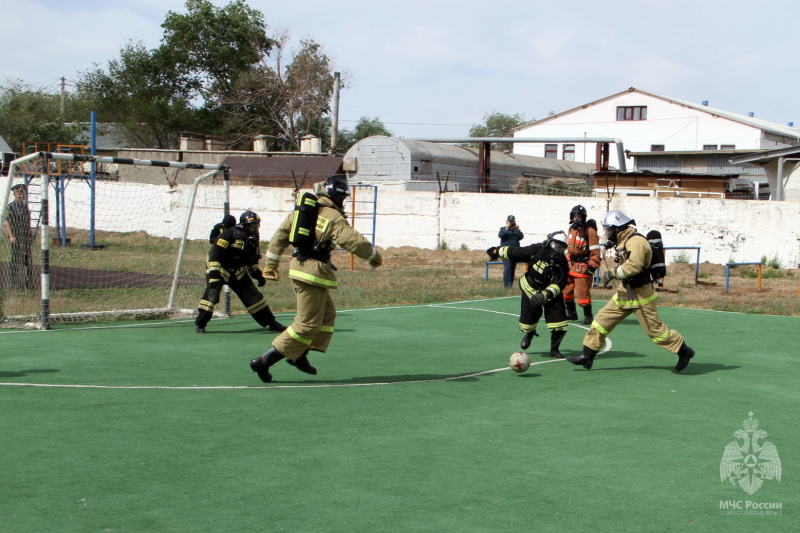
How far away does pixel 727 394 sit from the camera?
7.89 metres

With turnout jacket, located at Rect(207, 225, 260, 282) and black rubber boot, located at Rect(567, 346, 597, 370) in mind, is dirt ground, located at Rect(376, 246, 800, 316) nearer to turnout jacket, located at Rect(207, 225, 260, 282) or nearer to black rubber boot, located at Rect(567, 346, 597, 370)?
black rubber boot, located at Rect(567, 346, 597, 370)

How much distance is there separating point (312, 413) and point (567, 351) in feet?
16.2

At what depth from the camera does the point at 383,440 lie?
5949mm

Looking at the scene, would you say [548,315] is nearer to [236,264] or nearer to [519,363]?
[519,363]

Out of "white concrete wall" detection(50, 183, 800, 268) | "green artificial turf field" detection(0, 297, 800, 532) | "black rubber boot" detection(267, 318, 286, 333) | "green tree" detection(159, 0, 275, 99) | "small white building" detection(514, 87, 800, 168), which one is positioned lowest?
"green artificial turf field" detection(0, 297, 800, 532)

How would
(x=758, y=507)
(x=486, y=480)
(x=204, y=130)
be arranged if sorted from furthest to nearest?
(x=204, y=130)
(x=486, y=480)
(x=758, y=507)

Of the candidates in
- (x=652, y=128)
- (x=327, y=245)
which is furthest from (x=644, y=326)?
(x=652, y=128)

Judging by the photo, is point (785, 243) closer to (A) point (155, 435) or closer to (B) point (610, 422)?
(B) point (610, 422)

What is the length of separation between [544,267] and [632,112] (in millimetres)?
51422

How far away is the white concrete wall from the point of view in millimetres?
24156

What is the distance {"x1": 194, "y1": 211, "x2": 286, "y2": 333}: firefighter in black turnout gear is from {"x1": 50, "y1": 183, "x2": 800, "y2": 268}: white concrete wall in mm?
10411

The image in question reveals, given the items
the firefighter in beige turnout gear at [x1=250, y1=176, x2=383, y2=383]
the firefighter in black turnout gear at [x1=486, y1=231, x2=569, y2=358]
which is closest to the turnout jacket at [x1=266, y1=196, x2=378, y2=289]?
the firefighter in beige turnout gear at [x1=250, y1=176, x2=383, y2=383]

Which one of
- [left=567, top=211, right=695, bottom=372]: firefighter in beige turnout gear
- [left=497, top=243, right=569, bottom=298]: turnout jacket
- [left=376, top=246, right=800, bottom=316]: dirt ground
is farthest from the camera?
[left=376, top=246, right=800, bottom=316]: dirt ground

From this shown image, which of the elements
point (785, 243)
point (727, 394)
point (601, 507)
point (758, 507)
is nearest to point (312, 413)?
point (601, 507)
